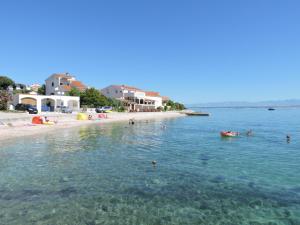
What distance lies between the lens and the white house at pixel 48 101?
6488cm

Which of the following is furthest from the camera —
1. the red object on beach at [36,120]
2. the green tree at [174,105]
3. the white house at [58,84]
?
the green tree at [174,105]

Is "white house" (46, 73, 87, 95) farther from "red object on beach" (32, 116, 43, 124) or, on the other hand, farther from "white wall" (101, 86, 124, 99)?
"red object on beach" (32, 116, 43, 124)

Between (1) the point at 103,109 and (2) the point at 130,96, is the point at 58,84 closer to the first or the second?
(1) the point at 103,109

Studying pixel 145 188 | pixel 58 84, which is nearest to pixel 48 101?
pixel 58 84

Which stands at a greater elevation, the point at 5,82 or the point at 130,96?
the point at 5,82

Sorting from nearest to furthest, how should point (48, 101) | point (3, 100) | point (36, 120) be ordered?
1. point (36, 120)
2. point (3, 100)
3. point (48, 101)

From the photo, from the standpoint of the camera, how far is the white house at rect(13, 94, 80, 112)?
213ft

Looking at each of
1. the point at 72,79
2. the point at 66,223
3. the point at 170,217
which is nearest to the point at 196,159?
the point at 170,217

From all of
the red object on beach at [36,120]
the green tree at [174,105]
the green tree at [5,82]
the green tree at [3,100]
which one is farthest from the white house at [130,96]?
the red object on beach at [36,120]

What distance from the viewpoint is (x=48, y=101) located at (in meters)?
73.8

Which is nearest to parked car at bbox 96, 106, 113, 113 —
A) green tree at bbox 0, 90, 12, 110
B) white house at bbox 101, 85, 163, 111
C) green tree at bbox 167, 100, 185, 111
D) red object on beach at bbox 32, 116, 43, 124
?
white house at bbox 101, 85, 163, 111

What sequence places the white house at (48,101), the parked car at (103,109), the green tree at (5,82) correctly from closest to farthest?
the white house at (48,101)
the parked car at (103,109)
the green tree at (5,82)

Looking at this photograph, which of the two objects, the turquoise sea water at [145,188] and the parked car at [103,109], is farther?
the parked car at [103,109]

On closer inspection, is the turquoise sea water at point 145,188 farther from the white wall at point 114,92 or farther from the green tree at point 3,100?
the white wall at point 114,92
